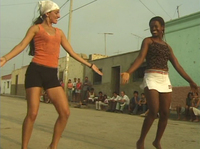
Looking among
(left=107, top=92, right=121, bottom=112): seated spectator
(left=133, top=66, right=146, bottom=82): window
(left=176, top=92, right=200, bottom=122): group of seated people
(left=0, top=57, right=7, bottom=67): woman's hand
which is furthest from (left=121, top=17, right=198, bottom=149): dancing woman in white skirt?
(left=133, top=66, right=146, bottom=82): window

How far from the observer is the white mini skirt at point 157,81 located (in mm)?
3920

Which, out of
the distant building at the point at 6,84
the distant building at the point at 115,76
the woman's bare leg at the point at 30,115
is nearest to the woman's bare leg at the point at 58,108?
the woman's bare leg at the point at 30,115

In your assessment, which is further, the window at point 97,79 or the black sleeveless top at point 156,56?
the window at point 97,79

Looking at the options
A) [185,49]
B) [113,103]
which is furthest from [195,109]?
[113,103]

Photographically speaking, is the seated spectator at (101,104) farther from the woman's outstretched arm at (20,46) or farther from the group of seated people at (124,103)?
the woman's outstretched arm at (20,46)

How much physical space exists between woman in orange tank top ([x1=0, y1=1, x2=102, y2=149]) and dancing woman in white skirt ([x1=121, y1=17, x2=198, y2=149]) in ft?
3.70

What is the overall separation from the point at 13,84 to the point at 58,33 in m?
45.5

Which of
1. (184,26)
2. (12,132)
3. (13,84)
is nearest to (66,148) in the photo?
(12,132)

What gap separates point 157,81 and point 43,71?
5.39ft

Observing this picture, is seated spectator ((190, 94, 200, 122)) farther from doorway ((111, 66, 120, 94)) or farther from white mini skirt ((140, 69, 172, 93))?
doorway ((111, 66, 120, 94))

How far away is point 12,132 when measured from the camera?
19.2 feet

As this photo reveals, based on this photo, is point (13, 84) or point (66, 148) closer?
point (66, 148)

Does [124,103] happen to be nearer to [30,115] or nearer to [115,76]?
[115,76]

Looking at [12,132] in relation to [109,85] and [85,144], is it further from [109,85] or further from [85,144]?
[109,85]
